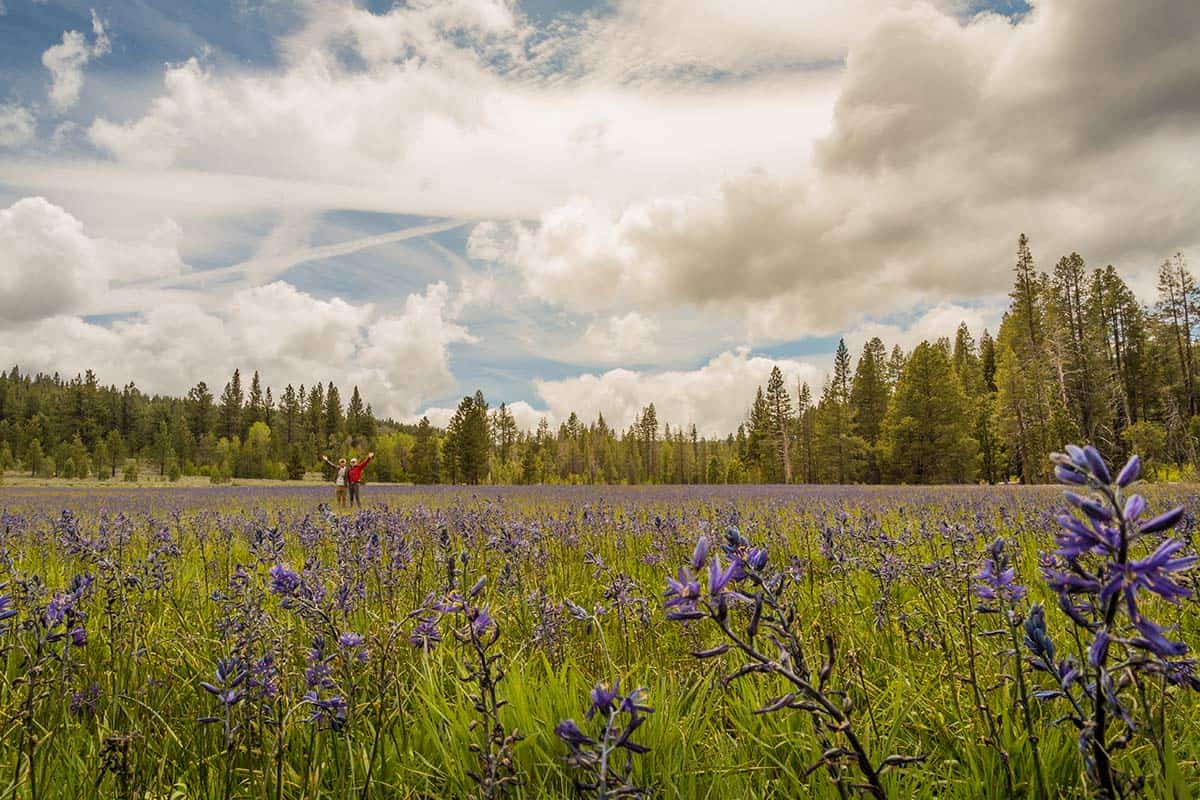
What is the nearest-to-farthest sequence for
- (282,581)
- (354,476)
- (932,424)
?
A: (282,581), (354,476), (932,424)

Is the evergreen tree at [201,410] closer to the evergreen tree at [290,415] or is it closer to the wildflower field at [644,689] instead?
the evergreen tree at [290,415]

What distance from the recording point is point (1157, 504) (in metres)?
12.5

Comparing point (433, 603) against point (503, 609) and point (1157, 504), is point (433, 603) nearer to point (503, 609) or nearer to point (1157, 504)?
point (503, 609)

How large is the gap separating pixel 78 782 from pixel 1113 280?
66.9 meters

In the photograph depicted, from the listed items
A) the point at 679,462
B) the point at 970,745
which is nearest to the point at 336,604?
the point at 970,745

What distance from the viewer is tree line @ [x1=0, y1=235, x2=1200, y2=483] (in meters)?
40.9

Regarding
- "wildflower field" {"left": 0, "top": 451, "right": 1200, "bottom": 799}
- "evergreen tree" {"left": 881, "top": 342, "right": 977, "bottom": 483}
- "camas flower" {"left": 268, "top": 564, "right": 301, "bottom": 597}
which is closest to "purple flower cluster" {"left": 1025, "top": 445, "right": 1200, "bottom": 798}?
"wildflower field" {"left": 0, "top": 451, "right": 1200, "bottom": 799}

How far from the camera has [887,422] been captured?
1933 inches

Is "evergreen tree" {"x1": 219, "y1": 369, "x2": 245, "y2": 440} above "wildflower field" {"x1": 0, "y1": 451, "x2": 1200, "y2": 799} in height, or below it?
above

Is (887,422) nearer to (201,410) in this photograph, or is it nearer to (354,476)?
(354,476)

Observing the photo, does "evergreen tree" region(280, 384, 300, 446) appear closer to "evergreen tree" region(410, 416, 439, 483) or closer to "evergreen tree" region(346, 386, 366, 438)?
"evergreen tree" region(346, 386, 366, 438)

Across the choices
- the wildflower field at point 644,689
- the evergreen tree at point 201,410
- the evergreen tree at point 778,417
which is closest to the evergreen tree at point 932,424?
the evergreen tree at point 778,417

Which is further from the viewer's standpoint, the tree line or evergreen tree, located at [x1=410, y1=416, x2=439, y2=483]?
evergreen tree, located at [x1=410, y1=416, x2=439, y2=483]

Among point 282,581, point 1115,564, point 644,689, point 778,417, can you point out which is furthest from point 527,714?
point 778,417
